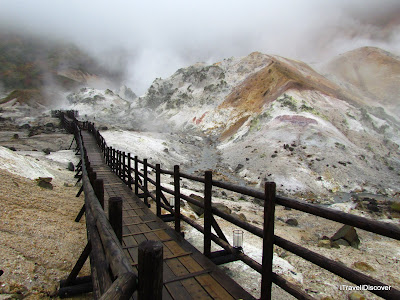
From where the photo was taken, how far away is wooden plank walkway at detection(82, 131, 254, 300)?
12.0ft

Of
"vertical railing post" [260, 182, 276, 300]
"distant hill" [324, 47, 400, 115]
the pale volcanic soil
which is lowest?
the pale volcanic soil

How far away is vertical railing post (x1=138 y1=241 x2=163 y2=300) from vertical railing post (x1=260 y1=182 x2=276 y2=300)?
6.25 ft

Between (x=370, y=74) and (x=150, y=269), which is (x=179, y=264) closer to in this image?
(x=150, y=269)

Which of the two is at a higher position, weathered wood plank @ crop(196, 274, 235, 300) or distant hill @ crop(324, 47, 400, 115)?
distant hill @ crop(324, 47, 400, 115)

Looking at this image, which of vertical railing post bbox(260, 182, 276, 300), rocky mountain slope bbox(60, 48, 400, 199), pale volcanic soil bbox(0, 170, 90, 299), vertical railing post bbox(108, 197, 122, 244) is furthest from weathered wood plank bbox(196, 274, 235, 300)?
rocky mountain slope bbox(60, 48, 400, 199)

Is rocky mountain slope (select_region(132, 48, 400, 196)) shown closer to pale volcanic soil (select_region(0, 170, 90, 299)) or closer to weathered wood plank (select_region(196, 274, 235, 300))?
pale volcanic soil (select_region(0, 170, 90, 299))

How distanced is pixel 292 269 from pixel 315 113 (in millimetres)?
27630

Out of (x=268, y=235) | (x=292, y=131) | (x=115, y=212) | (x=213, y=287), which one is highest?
(x=292, y=131)

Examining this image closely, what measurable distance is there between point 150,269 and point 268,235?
2038mm

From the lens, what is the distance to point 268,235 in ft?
10.8

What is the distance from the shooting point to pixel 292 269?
712cm

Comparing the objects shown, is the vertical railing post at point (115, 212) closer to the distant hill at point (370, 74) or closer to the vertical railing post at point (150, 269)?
the vertical railing post at point (150, 269)

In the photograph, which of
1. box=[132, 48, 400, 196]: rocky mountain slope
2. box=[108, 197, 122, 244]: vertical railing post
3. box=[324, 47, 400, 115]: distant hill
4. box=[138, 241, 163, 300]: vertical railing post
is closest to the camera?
box=[138, 241, 163, 300]: vertical railing post

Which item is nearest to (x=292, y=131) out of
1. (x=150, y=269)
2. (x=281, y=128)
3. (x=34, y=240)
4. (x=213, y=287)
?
(x=281, y=128)
